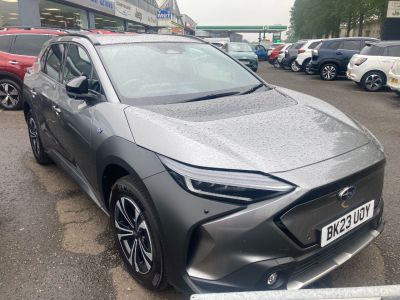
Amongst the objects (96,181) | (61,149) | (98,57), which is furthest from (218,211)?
(61,149)

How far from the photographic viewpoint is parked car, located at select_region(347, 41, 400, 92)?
442 inches

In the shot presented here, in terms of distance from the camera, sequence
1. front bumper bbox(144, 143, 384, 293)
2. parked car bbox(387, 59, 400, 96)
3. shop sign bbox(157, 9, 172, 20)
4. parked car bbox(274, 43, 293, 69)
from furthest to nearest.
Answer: shop sign bbox(157, 9, 172, 20) → parked car bbox(274, 43, 293, 69) → parked car bbox(387, 59, 400, 96) → front bumper bbox(144, 143, 384, 293)

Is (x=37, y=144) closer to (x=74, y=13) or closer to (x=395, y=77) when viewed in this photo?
(x=395, y=77)

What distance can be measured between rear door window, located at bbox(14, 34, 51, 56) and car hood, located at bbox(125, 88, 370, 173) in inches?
275

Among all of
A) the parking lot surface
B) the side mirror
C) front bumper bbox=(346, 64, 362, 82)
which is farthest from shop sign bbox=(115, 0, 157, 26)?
the side mirror

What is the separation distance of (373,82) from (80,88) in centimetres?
1107

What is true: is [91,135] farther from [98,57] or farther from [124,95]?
[98,57]

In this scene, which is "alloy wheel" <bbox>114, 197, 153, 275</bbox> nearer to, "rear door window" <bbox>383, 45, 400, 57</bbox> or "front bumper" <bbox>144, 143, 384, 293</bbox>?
"front bumper" <bbox>144, 143, 384, 293</bbox>

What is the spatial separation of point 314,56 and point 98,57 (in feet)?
45.1

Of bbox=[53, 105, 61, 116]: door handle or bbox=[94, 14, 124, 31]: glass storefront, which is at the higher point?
bbox=[94, 14, 124, 31]: glass storefront

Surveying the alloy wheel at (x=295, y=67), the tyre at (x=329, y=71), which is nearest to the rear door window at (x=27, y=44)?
the tyre at (x=329, y=71)

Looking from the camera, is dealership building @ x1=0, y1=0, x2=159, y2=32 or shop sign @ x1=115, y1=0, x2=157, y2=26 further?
shop sign @ x1=115, y1=0, x2=157, y2=26

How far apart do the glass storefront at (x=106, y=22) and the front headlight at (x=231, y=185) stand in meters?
29.3

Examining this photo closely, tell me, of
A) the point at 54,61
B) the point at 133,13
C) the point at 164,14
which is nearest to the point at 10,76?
the point at 54,61
